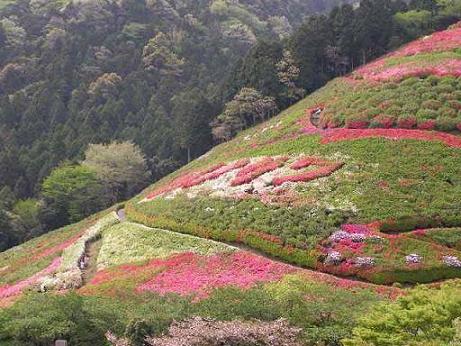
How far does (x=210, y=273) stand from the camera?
116ft

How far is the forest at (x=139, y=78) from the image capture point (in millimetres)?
77375

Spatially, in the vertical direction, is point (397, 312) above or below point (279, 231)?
above

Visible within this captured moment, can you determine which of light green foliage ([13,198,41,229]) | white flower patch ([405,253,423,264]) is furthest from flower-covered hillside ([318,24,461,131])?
light green foliage ([13,198,41,229])

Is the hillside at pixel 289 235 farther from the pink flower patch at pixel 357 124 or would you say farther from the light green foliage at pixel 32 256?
the light green foliage at pixel 32 256

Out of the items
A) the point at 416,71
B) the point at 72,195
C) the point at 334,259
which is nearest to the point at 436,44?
the point at 416,71

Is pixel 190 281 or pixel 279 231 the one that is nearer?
pixel 190 281

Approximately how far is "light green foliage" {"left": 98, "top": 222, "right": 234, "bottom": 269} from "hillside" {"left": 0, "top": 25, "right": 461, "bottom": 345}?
0.15 m

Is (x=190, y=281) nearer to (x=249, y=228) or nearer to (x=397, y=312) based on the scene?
(x=249, y=228)

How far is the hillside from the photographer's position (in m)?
25.4

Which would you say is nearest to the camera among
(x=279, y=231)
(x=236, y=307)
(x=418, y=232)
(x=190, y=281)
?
(x=236, y=307)

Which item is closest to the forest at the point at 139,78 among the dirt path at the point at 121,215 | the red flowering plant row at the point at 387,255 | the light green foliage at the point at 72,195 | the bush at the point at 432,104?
the light green foliage at the point at 72,195

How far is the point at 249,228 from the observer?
132 ft

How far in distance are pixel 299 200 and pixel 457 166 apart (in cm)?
1176

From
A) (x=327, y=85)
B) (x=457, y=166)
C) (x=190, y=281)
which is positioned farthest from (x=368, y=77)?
(x=190, y=281)
